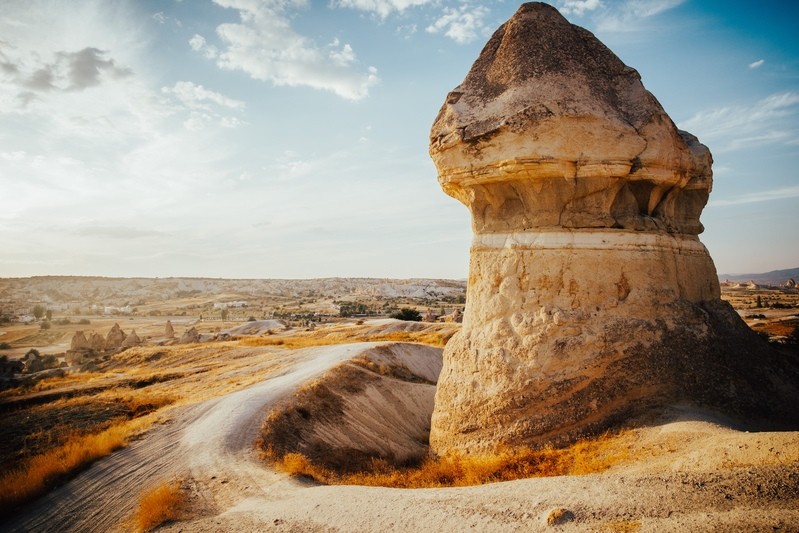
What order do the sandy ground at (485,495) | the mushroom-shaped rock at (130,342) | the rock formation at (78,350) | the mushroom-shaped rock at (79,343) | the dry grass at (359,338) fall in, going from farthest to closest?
the mushroom-shaped rock at (130,342)
the mushroom-shaped rock at (79,343)
the rock formation at (78,350)
the dry grass at (359,338)
the sandy ground at (485,495)

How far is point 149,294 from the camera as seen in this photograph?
308 feet

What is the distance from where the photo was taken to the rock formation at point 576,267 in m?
5.80

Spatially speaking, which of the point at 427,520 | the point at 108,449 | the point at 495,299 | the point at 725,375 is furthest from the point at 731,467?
the point at 108,449

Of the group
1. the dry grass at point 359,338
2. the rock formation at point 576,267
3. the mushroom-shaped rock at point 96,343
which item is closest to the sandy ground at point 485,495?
the rock formation at point 576,267

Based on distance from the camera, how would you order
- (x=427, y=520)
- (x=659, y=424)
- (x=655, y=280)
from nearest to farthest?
(x=427, y=520)
(x=659, y=424)
(x=655, y=280)

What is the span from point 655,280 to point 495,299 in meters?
2.22

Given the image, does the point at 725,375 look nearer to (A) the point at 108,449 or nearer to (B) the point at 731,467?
(B) the point at 731,467

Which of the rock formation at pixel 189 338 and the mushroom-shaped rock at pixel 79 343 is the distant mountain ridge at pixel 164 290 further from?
the mushroom-shaped rock at pixel 79 343

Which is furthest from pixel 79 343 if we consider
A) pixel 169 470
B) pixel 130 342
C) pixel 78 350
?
pixel 169 470

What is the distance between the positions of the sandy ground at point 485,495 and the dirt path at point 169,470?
2cm

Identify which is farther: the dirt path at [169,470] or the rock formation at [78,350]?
the rock formation at [78,350]

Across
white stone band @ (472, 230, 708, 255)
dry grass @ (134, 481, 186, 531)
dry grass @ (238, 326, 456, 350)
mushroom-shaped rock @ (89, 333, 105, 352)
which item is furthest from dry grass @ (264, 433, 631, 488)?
mushroom-shaped rock @ (89, 333, 105, 352)

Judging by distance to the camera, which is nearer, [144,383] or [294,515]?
[294,515]

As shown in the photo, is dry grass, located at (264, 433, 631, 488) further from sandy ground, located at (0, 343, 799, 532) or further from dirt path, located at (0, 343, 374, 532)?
dirt path, located at (0, 343, 374, 532)
